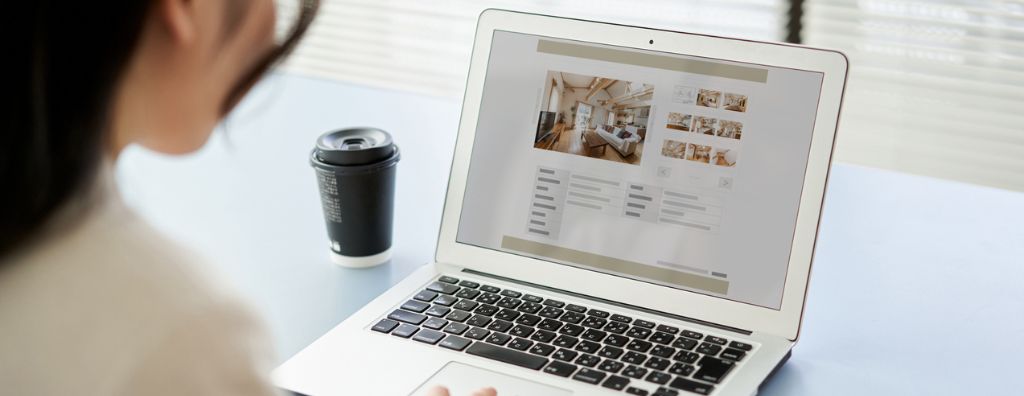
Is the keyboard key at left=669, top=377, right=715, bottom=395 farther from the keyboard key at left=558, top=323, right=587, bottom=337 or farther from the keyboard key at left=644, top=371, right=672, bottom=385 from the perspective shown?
the keyboard key at left=558, top=323, right=587, bottom=337

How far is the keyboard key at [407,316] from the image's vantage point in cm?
93

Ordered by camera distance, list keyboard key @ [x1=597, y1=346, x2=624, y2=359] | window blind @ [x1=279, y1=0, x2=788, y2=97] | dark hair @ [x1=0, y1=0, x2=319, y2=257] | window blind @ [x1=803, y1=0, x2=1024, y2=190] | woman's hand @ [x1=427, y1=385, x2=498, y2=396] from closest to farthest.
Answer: dark hair @ [x1=0, y1=0, x2=319, y2=257] < woman's hand @ [x1=427, y1=385, x2=498, y2=396] < keyboard key @ [x1=597, y1=346, x2=624, y2=359] < window blind @ [x1=803, y1=0, x2=1024, y2=190] < window blind @ [x1=279, y1=0, x2=788, y2=97]

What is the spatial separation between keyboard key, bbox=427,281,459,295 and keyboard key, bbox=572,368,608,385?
20cm

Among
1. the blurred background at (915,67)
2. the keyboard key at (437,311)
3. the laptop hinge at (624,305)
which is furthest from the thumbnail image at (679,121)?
the blurred background at (915,67)

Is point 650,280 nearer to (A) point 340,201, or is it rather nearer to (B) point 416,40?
(A) point 340,201

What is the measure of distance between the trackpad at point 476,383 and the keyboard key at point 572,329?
0.28ft

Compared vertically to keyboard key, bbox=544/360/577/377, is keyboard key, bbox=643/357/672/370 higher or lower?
higher

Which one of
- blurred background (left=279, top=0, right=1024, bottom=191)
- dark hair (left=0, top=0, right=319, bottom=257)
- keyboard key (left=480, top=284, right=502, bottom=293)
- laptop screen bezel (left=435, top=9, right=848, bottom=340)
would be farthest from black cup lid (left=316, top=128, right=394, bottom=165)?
blurred background (left=279, top=0, right=1024, bottom=191)

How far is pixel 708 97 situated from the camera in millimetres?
959

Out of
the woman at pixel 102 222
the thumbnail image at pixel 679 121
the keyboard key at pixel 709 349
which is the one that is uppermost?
the thumbnail image at pixel 679 121

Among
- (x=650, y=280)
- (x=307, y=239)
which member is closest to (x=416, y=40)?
(x=307, y=239)

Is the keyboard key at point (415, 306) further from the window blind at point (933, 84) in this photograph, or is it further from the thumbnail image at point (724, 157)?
the window blind at point (933, 84)

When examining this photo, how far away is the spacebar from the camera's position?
85 cm

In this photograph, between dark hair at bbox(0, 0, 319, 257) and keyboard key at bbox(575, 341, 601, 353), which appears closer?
dark hair at bbox(0, 0, 319, 257)
